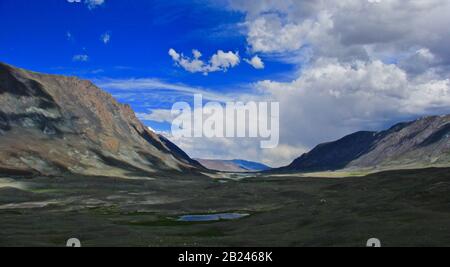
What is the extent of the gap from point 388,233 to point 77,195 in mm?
110679

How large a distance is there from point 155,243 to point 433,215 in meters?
33.7

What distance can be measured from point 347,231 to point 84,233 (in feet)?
102

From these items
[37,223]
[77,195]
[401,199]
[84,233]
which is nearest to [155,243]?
[84,233]

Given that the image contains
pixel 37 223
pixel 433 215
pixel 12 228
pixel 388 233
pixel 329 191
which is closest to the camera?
pixel 388 233

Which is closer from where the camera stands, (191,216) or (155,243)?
(155,243)

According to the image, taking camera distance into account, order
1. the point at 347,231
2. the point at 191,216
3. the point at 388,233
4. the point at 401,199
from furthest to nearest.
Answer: the point at 191,216 → the point at 401,199 → the point at 347,231 → the point at 388,233

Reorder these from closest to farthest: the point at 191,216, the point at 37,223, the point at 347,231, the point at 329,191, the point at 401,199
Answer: the point at 347,231, the point at 37,223, the point at 401,199, the point at 191,216, the point at 329,191
